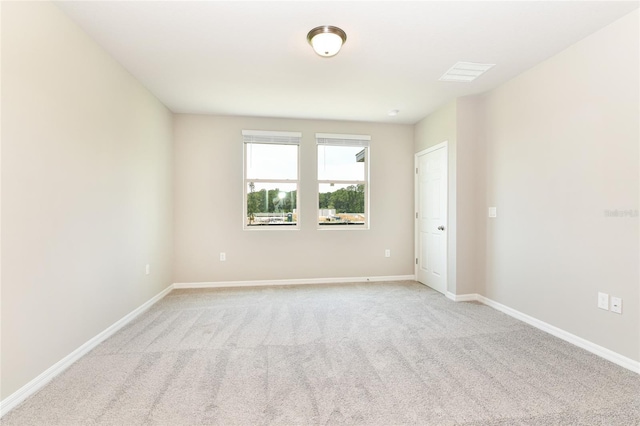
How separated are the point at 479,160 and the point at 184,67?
3.46 metres

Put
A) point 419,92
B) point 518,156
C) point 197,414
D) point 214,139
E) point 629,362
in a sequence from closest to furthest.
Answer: point 197,414 → point 629,362 → point 518,156 → point 419,92 → point 214,139

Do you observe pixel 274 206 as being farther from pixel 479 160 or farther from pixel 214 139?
pixel 479 160

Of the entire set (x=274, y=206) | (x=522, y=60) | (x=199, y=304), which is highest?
(x=522, y=60)

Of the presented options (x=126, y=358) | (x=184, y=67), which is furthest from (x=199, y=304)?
(x=184, y=67)

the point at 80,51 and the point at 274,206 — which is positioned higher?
the point at 80,51

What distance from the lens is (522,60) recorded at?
279 cm

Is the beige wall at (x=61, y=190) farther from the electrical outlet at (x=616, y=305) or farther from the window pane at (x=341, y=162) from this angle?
the electrical outlet at (x=616, y=305)

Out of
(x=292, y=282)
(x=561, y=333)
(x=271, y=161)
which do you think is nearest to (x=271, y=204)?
(x=271, y=161)

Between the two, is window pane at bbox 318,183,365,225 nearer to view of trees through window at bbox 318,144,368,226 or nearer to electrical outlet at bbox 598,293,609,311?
view of trees through window at bbox 318,144,368,226

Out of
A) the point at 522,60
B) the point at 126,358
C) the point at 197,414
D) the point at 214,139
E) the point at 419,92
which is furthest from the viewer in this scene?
the point at 214,139

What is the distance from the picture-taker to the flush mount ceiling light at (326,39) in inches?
88.5

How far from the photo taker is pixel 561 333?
8.73 feet

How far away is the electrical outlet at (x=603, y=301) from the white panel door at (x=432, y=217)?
1.72m

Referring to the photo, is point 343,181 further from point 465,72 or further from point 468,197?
point 465,72
